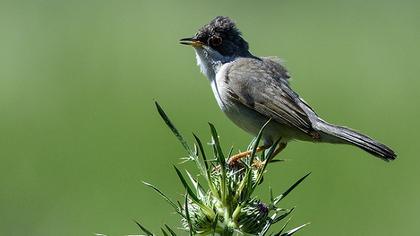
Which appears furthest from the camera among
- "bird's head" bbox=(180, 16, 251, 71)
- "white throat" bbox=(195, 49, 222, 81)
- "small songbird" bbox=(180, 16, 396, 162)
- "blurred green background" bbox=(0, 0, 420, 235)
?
"blurred green background" bbox=(0, 0, 420, 235)

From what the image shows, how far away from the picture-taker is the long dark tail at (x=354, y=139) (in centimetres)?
495

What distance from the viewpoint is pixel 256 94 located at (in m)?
5.86

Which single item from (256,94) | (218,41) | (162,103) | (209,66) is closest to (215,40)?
(218,41)

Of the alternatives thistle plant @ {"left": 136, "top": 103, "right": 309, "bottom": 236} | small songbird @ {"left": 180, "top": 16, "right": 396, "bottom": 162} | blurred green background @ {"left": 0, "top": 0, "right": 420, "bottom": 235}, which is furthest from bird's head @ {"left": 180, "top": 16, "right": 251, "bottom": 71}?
thistle plant @ {"left": 136, "top": 103, "right": 309, "bottom": 236}

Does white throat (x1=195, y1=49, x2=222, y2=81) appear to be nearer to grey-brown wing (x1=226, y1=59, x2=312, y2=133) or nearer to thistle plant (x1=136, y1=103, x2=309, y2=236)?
grey-brown wing (x1=226, y1=59, x2=312, y2=133)

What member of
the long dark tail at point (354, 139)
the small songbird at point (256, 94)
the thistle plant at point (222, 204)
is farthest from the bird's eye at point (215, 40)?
the thistle plant at point (222, 204)

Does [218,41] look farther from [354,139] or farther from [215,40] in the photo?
[354,139]

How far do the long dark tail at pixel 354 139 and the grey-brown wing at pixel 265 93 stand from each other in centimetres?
9

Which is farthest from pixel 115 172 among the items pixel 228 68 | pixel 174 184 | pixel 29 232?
pixel 228 68

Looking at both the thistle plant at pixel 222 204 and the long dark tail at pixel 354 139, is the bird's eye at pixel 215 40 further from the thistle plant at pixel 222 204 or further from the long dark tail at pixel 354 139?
the thistle plant at pixel 222 204

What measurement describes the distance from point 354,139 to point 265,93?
2.44ft

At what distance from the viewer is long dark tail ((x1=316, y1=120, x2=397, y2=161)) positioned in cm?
495

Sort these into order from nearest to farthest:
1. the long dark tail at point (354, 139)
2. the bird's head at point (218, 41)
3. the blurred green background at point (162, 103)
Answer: the long dark tail at point (354, 139), the bird's head at point (218, 41), the blurred green background at point (162, 103)

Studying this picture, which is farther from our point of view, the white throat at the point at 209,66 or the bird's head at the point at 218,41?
the white throat at the point at 209,66
